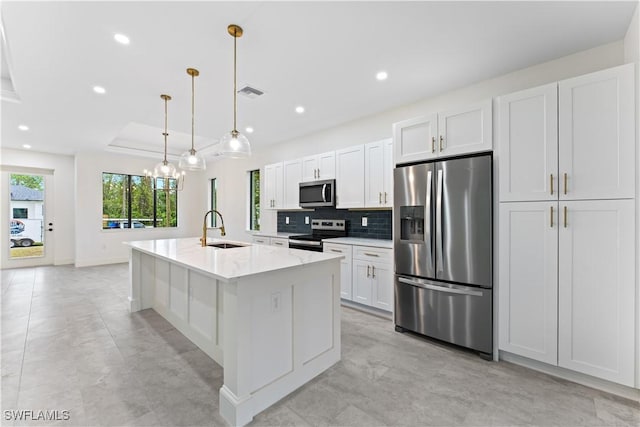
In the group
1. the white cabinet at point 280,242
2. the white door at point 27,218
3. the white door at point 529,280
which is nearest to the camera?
the white door at point 529,280

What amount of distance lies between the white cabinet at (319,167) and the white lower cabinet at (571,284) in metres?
2.45


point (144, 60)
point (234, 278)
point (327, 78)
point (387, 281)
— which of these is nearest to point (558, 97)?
point (327, 78)

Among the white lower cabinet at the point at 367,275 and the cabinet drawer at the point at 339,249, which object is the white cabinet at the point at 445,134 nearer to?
the white lower cabinet at the point at 367,275

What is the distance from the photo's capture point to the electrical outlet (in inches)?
72.4

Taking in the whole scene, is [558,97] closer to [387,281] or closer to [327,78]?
[327,78]

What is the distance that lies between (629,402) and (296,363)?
2228 mm

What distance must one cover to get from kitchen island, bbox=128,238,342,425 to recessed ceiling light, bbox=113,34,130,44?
184cm

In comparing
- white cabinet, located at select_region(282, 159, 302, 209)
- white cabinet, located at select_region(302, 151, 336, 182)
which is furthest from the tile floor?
white cabinet, located at select_region(282, 159, 302, 209)

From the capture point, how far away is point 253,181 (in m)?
6.60

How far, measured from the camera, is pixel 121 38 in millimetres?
2354

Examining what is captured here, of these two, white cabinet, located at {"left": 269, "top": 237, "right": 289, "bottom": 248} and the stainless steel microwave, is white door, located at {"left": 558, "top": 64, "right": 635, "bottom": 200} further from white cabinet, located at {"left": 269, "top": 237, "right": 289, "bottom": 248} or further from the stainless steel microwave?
white cabinet, located at {"left": 269, "top": 237, "right": 289, "bottom": 248}

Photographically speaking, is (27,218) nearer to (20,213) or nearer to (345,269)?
(20,213)

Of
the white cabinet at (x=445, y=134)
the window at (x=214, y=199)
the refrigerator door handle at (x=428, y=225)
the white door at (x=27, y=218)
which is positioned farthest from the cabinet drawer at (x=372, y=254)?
the white door at (x=27, y=218)

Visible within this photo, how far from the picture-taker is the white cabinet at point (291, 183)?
489cm
